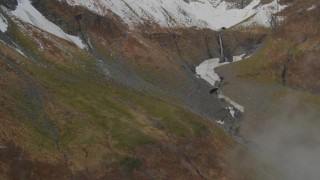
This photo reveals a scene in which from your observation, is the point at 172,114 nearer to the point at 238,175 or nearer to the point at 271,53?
the point at 238,175

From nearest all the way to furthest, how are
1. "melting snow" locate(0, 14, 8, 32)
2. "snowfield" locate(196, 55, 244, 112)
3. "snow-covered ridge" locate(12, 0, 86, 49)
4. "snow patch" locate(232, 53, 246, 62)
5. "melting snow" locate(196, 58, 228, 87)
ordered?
"melting snow" locate(0, 14, 8, 32)
"snow-covered ridge" locate(12, 0, 86, 49)
"snowfield" locate(196, 55, 244, 112)
"melting snow" locate(196, 58, 228, 87)
"snow patch" locate(232, 53, 246, 62)

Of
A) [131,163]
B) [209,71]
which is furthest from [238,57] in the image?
[131,163]

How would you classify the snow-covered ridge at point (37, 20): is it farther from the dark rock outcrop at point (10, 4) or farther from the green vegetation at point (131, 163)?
the green vegetation at point (131, 163)

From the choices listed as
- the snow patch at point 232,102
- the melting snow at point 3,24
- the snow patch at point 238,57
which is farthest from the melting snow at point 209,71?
the melting snow at point 3,24

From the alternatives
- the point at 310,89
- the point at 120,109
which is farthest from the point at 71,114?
the point at 310,89

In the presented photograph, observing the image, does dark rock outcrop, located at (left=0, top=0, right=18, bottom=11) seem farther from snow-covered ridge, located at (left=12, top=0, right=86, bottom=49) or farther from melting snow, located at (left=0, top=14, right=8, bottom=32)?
melting snow, located at (left=0, top=14, right=8, bottom=32)

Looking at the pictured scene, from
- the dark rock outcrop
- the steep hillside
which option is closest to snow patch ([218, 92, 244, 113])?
the steep hillside

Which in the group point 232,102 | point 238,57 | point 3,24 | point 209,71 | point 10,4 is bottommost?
point 3,24

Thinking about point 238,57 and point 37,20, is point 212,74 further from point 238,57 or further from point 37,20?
point 37,20
